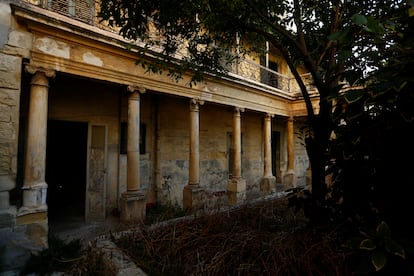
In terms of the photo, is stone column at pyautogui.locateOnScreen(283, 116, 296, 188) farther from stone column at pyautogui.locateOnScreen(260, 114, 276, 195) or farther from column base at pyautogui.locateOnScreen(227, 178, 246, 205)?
column base at pyautogui.locateOnScreen(227, 178, 246, 205)

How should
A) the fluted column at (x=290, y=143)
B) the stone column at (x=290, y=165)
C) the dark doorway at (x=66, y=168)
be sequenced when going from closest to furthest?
1. the dark doorway at (x=66, y=168)
2. the stone column at (x=290, y=165)
3. the fluted column at (x=290, y=143)

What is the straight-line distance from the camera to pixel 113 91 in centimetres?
809

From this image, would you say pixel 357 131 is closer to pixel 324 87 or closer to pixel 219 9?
pixel 324 87

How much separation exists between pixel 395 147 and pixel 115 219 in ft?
24.1

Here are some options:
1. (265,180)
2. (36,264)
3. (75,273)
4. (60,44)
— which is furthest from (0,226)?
(265,180)

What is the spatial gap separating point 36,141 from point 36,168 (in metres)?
0.49

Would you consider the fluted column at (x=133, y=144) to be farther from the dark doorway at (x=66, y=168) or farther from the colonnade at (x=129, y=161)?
the dark doorway at (x=66, y=168)

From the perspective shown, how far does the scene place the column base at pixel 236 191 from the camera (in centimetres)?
942

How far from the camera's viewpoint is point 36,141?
5.11m

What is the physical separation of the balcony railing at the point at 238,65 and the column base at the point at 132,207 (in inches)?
149

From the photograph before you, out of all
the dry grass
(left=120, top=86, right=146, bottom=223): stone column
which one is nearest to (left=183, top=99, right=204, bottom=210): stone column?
(left=120, top=86, right=146, bottom=223): stone column

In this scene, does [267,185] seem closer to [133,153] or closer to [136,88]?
[133,153]

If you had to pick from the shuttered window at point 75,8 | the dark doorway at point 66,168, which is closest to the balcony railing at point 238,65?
the shuttered window at point 75,8

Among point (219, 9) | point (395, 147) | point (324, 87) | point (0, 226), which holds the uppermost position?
point (219, 9)
